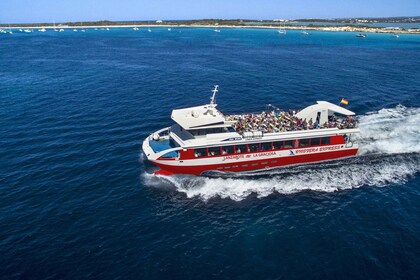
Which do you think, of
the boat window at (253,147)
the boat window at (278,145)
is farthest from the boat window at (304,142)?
the boat window at (253,147)

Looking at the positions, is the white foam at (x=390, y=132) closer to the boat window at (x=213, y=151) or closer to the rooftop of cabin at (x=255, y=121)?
the rooftop of cabin at (x=255, y=121)

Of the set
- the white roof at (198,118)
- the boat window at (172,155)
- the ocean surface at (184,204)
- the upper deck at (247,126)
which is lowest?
the ocean surface at (184,204)

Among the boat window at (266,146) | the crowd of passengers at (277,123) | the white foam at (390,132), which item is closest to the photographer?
the boat window at (266,146)

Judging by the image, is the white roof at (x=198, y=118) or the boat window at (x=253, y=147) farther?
the boat window at (x=253, y=147)

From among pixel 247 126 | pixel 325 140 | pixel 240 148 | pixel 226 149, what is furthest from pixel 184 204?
pixel 325 140

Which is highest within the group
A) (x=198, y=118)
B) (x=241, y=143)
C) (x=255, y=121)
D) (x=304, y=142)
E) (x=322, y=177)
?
(x=198, y=118)

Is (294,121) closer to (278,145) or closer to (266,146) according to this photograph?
(278,145)
